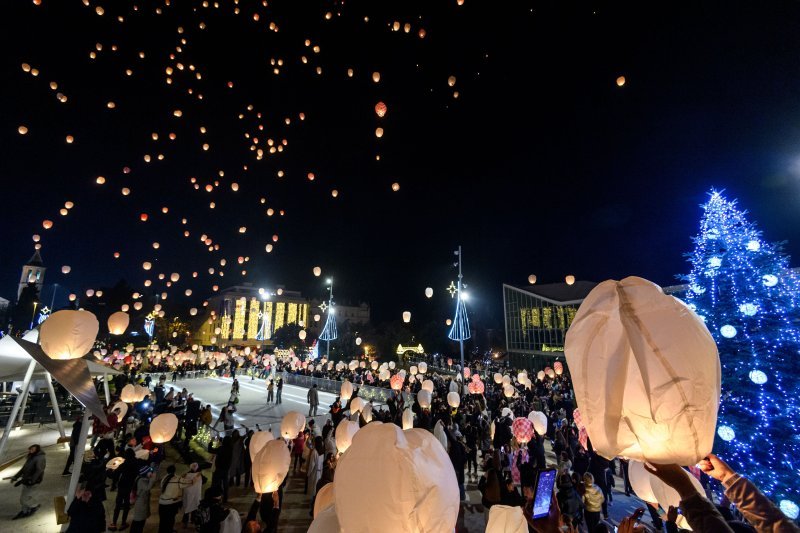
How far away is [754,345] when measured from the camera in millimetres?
7449

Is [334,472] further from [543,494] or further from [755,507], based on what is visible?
[755,507]

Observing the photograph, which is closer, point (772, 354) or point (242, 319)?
point (772, 354)

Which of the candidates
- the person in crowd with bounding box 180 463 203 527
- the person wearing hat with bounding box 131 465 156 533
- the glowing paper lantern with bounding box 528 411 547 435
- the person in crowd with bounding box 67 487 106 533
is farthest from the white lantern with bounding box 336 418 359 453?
the glowing paper lantern with bounding box 528 411 547 435

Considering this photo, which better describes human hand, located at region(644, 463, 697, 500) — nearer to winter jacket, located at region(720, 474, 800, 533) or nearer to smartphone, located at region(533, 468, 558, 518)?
winter jacket, located at region(720, 474, 800, 533)

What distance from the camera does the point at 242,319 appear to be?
66.1 meters

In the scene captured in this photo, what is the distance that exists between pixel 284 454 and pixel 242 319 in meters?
66.8

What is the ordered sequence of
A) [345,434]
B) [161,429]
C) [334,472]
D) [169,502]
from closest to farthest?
1. [334,472]
2. [169,502]
3. [345,434]
4. [161,429]

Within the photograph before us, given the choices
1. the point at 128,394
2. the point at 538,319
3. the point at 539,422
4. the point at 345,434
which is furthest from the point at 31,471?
the point at 538,319

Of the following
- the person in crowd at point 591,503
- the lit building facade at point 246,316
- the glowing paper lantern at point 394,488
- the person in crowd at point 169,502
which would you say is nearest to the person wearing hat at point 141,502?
the person in crowd at point 169,502

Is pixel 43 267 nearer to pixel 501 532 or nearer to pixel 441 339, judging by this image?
pixel 441 339

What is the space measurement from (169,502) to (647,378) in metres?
7.05

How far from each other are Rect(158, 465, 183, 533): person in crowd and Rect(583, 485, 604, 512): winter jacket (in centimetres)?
652

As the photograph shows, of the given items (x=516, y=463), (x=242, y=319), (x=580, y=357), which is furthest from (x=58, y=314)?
(x=242, y=319)

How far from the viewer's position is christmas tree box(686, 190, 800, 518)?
6.94 metres
